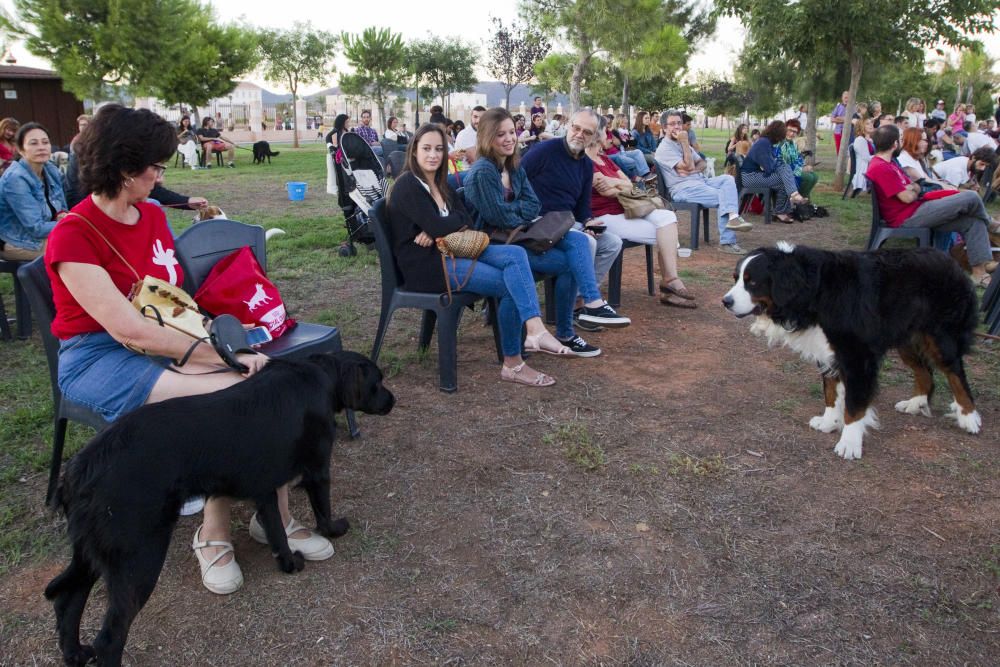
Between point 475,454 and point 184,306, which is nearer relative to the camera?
point 184,306

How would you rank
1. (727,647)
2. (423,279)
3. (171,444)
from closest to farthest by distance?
(171,444) < (727,647) < (423,279)

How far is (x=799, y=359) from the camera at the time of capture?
469 centimetres

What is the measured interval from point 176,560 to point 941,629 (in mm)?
2614

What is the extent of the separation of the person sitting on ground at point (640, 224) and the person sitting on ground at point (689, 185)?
2.39m

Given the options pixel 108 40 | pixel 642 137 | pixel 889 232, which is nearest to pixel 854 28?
pixel 642 137

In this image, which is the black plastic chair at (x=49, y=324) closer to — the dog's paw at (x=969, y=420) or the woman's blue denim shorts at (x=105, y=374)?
the woman's blue denim shorts at (x=105, y=374)

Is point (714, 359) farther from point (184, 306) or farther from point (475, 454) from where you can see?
point (184, 306)

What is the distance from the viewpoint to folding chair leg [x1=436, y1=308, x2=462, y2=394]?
13.0ft

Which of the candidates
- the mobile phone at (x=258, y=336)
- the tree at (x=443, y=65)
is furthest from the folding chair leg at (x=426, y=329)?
the tree at (x=443, y=65)

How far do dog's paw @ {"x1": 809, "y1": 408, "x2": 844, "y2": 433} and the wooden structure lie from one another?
24210 millimetres

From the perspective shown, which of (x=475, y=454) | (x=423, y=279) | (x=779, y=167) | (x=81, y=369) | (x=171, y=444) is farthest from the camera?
(x=779, y=167)

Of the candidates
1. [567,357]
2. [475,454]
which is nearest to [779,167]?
[567,357]

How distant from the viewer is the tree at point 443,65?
43.1m

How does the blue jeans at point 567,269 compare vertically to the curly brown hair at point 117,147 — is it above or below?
below
